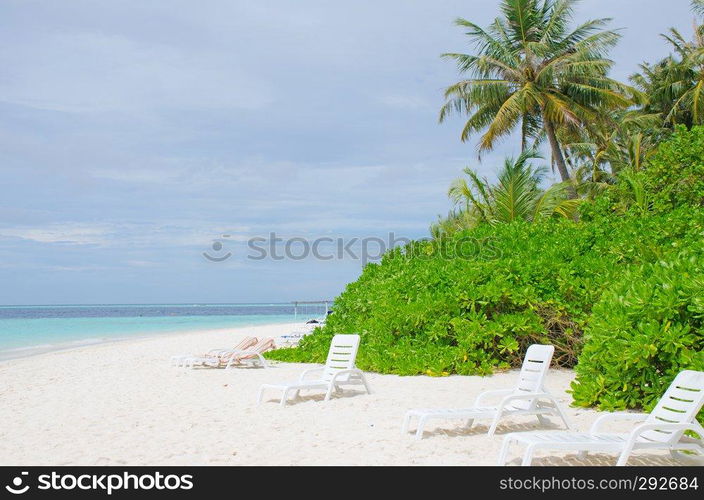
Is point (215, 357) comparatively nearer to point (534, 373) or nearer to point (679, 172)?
point (534, 373)

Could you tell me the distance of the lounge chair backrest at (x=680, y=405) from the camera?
487 centimetres

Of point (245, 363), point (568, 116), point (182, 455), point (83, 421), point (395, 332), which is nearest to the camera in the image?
point (182, 455)

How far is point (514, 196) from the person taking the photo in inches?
683

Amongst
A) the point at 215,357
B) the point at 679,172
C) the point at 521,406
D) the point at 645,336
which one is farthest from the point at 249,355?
the point at 679,172

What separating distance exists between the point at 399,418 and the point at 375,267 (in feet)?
25.3

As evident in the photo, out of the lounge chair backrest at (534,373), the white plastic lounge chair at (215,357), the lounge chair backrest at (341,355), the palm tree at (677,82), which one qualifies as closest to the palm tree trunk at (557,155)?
the palm tree at (677,82)

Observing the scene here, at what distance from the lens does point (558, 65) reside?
23078mm

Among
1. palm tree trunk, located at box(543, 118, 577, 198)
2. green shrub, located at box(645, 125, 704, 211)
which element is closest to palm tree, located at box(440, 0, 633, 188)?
palm tree trunk, located at box(543, 118, 577, 198)

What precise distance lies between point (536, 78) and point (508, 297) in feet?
47.2

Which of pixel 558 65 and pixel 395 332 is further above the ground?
pixel 558 65

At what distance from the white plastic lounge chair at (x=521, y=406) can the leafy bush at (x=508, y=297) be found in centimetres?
352
